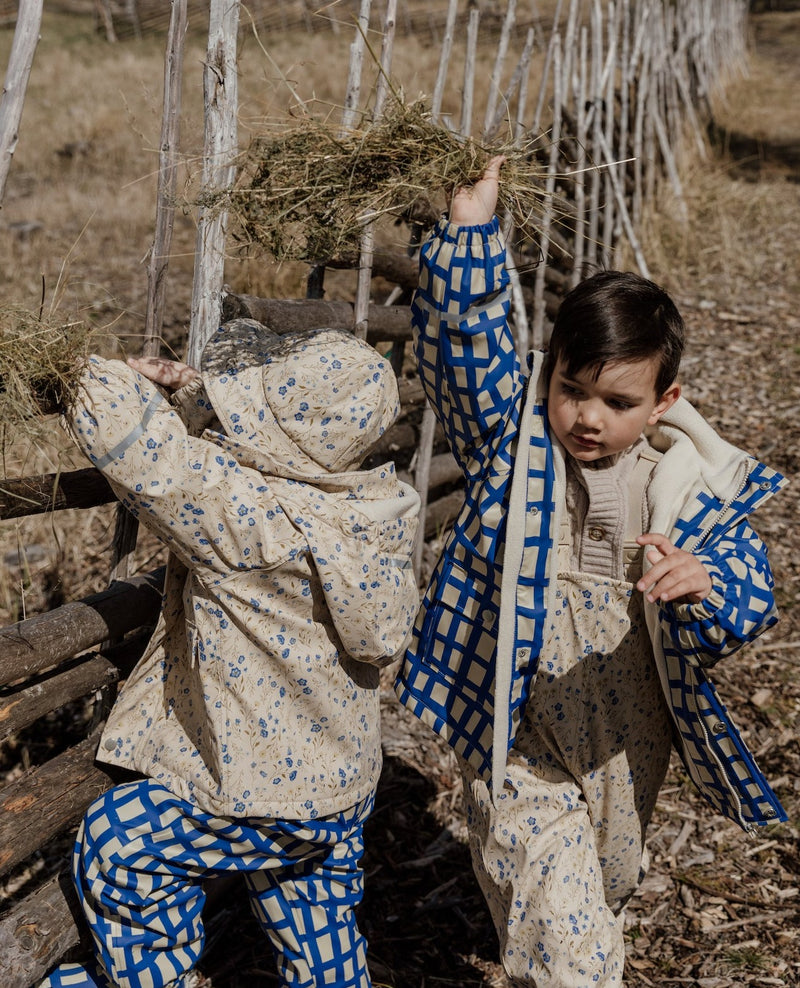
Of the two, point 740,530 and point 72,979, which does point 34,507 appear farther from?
point 740,530

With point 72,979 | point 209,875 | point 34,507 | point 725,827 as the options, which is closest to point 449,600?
point 209,875

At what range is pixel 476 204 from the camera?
177 centimetres

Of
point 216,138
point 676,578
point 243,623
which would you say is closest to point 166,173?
point 216,138

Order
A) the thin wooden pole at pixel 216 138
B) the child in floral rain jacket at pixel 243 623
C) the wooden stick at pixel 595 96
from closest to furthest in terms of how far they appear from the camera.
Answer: the child in floral rain jacket at pixel 243 623, the thin wooden pole at pixel 216 138, the wooden stick at pixel 595 96

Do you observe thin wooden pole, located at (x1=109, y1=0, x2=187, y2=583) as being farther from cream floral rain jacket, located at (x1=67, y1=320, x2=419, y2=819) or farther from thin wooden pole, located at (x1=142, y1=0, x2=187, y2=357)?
cream floral rain jacket, located at (x1=67, y1=320, x2=419, y2=819)

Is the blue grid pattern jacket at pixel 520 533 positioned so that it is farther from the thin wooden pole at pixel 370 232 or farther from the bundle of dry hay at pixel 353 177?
the thin wooden pole at pixel 370 232

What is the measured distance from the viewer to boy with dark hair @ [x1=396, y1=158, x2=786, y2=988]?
1.79 metres

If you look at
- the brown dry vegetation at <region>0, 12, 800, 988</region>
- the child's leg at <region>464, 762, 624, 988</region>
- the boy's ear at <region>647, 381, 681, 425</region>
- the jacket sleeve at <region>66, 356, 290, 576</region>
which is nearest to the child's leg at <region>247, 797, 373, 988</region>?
the child's leg at <region>464, 762, 624, 988</region>

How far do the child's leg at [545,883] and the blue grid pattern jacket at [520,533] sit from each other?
0.42 ft

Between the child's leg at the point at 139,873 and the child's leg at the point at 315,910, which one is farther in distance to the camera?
the child's leg at the point at 315,910

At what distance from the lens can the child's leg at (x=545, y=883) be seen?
1.93m

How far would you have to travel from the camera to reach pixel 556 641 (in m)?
2.02

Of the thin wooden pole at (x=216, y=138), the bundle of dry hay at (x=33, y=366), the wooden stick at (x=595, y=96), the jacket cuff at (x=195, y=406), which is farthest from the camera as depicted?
the wooden stick at (x=595, y=96)

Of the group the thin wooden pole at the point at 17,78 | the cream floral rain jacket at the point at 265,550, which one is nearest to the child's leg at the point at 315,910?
the cream floral rain jacket at the point at 265,550
